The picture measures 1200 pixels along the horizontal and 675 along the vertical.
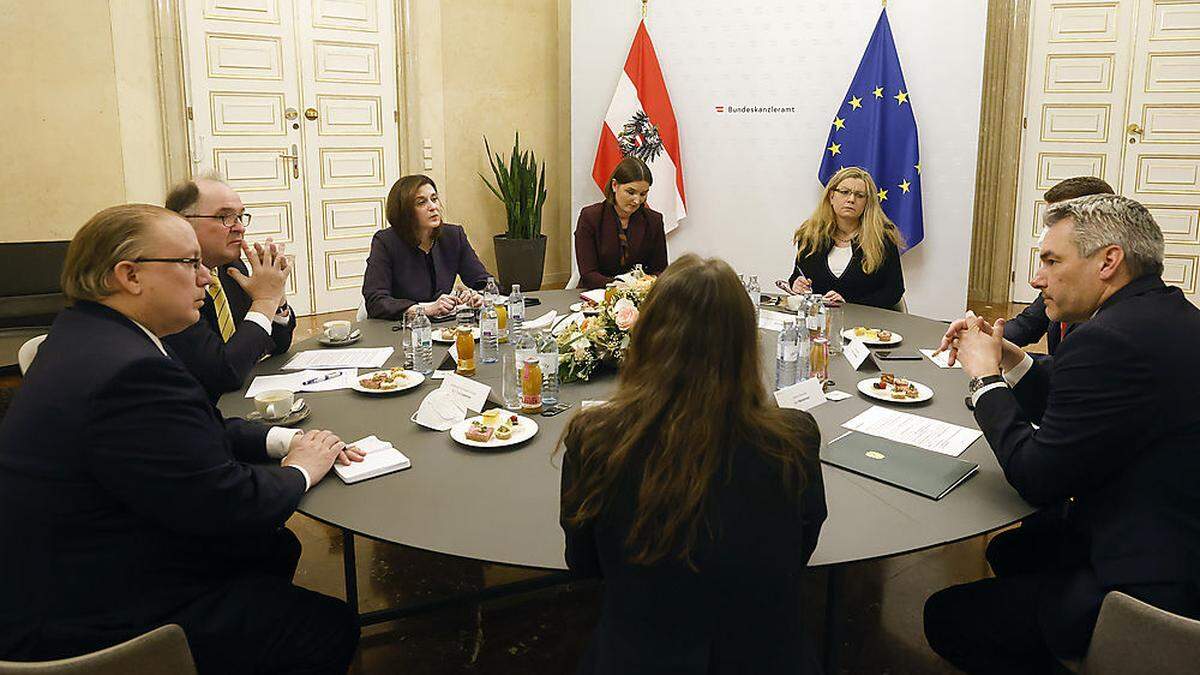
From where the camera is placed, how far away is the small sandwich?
2.17 meters

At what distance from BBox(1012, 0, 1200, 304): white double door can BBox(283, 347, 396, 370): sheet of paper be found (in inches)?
221

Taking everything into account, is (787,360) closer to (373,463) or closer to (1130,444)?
(1130,444)

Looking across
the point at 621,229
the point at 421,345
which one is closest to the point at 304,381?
the point at 421,345

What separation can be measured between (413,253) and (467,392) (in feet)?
5.51

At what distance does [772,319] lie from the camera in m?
3.51

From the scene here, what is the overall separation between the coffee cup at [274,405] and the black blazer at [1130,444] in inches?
68.7

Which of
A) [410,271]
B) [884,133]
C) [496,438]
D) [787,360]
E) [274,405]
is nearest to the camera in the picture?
[496,438]

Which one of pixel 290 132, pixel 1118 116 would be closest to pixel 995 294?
pixel 1118 116

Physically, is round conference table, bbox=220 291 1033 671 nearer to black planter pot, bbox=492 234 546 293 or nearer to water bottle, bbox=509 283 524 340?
water bottle, bbox=509 283 524 340

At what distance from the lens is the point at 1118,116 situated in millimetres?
6535

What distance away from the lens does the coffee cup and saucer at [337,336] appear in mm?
3148

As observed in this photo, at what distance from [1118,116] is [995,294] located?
1524 millimetres

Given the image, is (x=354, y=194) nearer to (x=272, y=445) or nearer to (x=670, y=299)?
(x=272, y=445)

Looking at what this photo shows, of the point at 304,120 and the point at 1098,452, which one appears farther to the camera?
the point at 304,120
